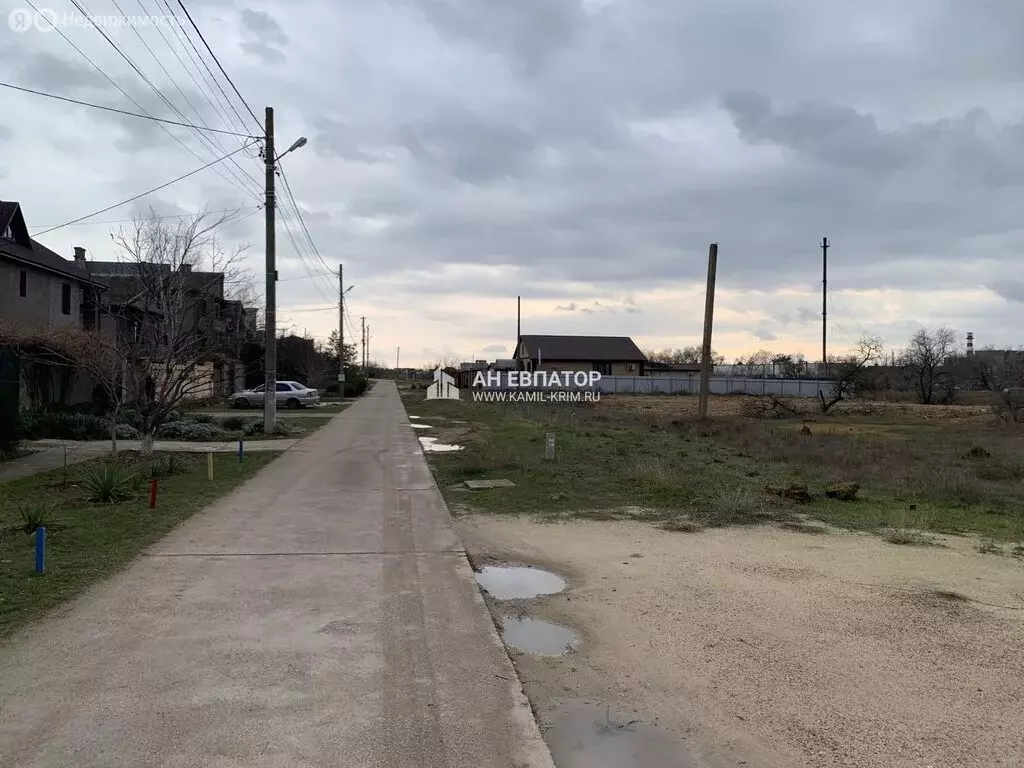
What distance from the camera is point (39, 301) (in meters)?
27.6

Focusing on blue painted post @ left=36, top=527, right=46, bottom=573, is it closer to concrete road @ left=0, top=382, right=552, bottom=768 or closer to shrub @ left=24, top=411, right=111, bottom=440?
concrete road @ left=0, top=382, right=552, bottom=768

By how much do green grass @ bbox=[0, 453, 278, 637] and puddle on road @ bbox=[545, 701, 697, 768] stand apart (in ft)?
13.2

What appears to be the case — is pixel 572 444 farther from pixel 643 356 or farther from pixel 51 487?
pixel 643 356

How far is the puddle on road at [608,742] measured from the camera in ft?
11.7

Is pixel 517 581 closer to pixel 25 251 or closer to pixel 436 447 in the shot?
pixel 436 447

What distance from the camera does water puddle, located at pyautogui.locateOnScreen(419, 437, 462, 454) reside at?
18.9m

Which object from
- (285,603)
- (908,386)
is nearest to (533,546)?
→ (285,603)

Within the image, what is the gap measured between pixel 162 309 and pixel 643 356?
67334 mm

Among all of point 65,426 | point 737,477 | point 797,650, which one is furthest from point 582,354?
point 797,650

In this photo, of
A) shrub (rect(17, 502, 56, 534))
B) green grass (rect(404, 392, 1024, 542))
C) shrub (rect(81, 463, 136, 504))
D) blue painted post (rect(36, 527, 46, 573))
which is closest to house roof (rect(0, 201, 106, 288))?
green grass (rect(404, 392, 1024, 542))

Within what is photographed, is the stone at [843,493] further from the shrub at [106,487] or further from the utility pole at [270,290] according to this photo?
the utility pole at [270,290]

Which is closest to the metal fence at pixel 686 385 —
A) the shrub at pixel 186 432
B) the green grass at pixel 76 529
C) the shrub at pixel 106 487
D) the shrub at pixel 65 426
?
the shrub at pixel 186 432

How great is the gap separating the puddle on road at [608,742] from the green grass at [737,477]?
18.1ft

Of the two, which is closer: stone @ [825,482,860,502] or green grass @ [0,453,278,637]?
green grass @ [0,453,278,637]
